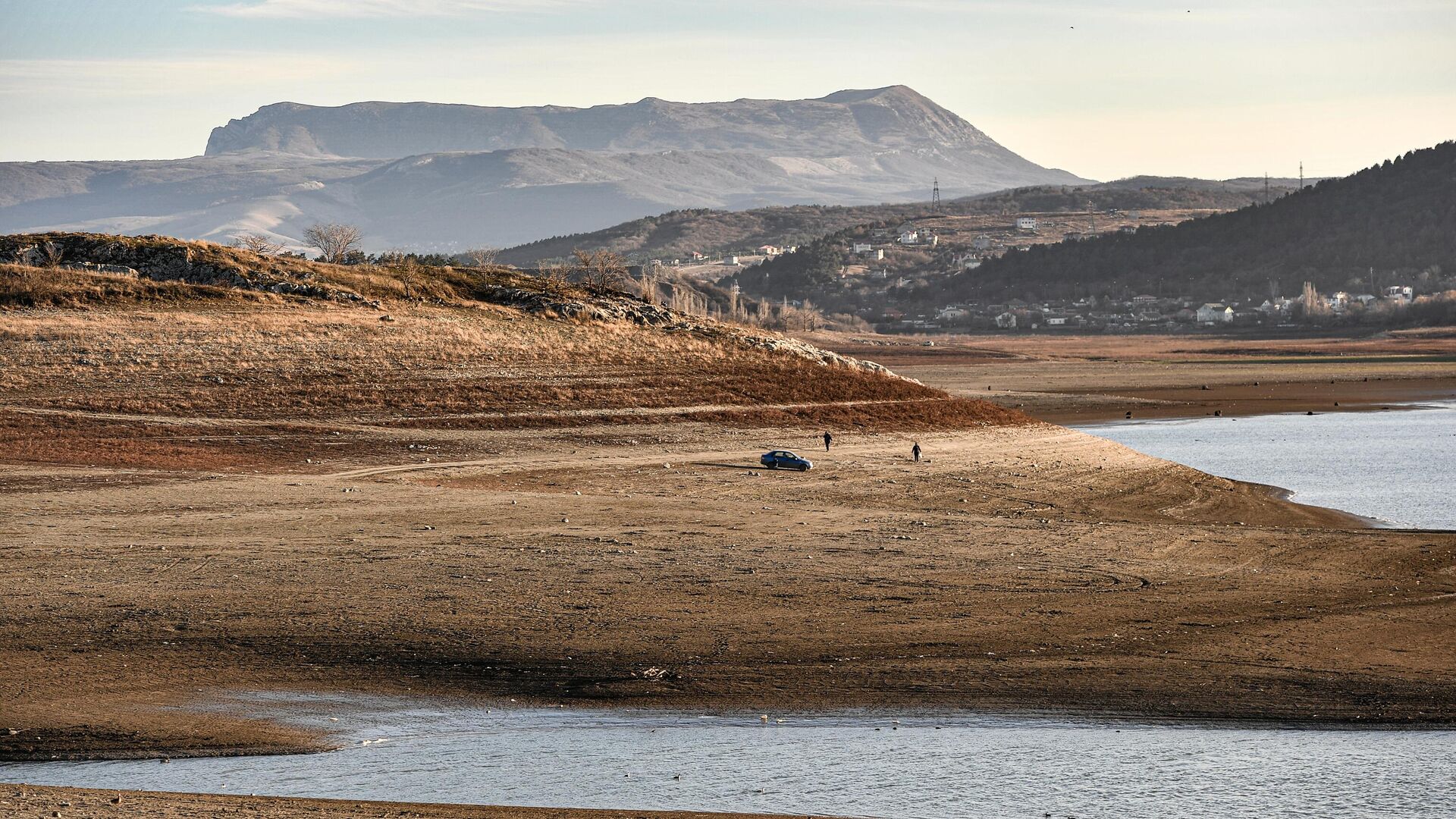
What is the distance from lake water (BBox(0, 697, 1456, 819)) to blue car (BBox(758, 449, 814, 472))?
24781 mm

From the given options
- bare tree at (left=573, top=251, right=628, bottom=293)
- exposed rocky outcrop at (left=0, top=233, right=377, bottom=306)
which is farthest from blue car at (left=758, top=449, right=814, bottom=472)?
bare tree at (left=573, top=251, right=628, bottom=293)

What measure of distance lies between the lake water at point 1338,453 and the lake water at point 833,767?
23340mm

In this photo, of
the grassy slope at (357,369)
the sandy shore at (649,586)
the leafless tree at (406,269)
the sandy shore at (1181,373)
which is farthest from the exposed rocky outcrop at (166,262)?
the sandy shore at (1181,373)

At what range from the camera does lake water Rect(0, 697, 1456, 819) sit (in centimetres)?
1630

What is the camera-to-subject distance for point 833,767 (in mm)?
17469

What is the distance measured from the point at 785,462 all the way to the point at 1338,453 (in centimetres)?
2776

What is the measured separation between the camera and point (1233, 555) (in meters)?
30.5

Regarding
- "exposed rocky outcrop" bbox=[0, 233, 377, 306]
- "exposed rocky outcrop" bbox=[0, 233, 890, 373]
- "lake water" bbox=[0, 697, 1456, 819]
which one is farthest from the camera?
"exposed rocky outcrop" bbox=[0, 233, 890, 373]

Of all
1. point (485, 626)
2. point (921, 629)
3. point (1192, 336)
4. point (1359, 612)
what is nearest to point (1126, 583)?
point (1359, 612)

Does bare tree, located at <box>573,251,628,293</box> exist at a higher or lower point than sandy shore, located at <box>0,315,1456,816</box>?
higher

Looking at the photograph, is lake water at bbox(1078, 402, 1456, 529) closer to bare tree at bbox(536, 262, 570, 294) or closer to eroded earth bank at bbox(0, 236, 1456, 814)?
eroded earth bank at bbox(0, 236, 1456, 814)

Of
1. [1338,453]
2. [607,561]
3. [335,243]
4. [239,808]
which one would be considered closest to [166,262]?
[335,243]

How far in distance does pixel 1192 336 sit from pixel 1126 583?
168210 millimetres

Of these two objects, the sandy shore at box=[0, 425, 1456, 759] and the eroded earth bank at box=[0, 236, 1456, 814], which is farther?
the eroded earth bank at box=[0, 236, 1456, 814]
